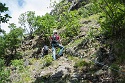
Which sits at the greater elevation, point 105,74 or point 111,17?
point 111,17

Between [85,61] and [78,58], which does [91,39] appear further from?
[85,61]

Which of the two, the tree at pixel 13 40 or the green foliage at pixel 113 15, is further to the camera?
the tree at pixel 13 40

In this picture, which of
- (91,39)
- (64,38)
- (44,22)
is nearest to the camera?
(91,39)

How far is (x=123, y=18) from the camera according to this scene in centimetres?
1786

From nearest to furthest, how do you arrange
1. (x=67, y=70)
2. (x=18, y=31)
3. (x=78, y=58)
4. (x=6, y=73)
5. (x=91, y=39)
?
1. (x=67, y=70)
2. (x=78, y=58)
3. (x=91, y=39)
4. (x=6, y=73)
5. (x=18, y=31)

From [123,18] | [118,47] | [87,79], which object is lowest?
[87,79]

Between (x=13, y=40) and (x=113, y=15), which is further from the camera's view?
(x=13, y=40)

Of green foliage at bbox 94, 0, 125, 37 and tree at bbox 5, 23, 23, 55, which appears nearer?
green foliage at bbox 94, 0, 125, 37

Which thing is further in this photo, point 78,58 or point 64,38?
point 64,38

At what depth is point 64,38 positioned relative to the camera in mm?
28031

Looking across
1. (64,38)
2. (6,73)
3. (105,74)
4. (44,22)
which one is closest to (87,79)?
(105,74)

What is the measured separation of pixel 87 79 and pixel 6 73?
10.1 m

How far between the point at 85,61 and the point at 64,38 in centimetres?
1093

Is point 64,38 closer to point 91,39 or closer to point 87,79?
point 91,39
